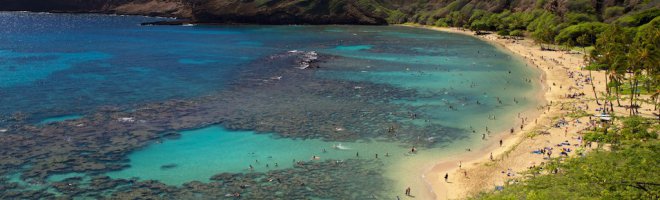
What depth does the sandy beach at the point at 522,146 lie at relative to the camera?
4241 cm

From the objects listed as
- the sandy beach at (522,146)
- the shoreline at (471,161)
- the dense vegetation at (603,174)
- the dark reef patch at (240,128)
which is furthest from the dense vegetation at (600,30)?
the dark reef patch at (240,128)

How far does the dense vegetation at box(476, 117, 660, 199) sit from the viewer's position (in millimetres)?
35000

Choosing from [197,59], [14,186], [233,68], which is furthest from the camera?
[197,59]

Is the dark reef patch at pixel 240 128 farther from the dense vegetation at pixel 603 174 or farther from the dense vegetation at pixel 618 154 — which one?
the dense vegetation at pixel 618 154

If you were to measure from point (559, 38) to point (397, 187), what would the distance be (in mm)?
107901

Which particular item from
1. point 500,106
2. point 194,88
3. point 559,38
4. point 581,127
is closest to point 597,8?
point 559,38

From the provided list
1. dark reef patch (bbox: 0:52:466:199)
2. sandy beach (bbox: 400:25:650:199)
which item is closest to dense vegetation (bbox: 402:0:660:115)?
sandy beach (bbox: 400:25:650:199)

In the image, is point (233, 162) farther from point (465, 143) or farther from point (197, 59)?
point (197, 59)

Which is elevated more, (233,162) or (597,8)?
(597,8)

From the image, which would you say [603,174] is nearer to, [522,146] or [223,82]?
[522,146]

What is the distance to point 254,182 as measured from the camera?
42906mm

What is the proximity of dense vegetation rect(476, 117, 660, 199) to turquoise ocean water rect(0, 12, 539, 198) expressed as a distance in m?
11.9

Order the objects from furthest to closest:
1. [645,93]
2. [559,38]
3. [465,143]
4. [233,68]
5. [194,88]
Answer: [559,38] → [233,68] → [194,88] → [645,93] → [465,143]

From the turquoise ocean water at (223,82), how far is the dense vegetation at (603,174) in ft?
39.0
